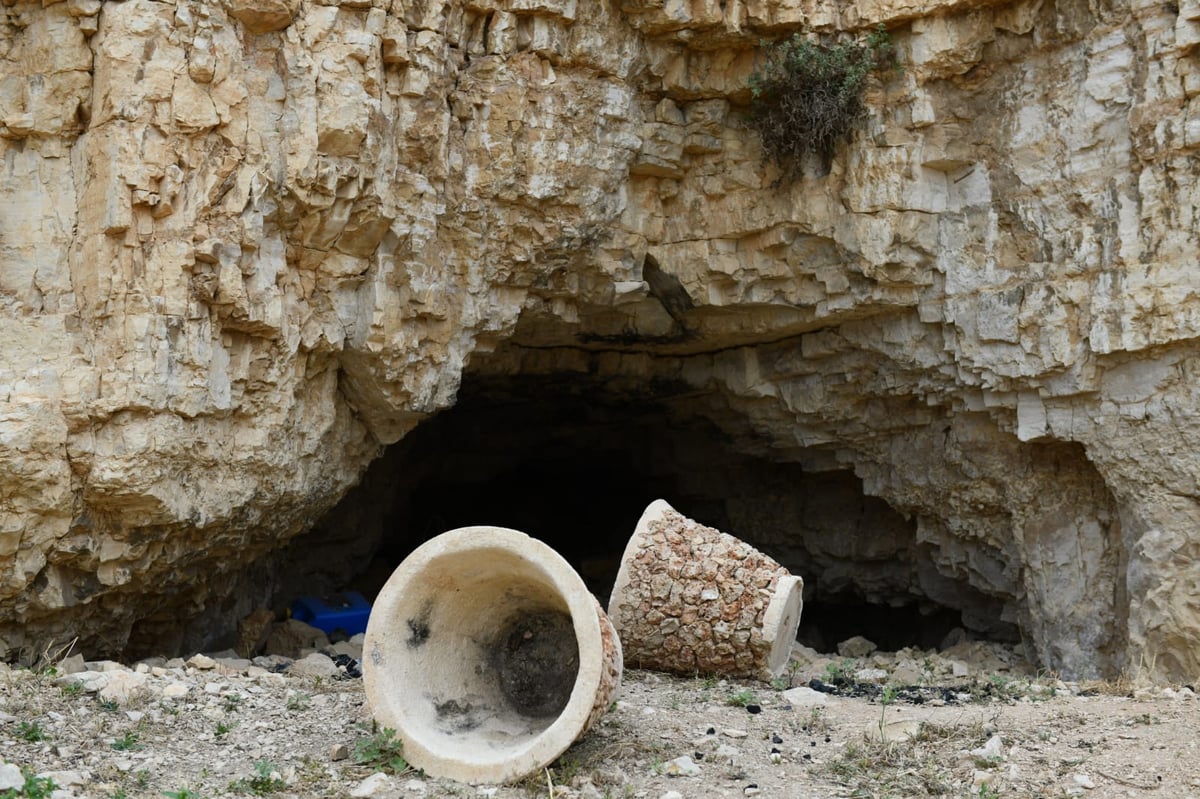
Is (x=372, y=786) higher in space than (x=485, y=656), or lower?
lower

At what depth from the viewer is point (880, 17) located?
25.1 feet

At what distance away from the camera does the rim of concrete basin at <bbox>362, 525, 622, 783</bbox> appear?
13.7 feet

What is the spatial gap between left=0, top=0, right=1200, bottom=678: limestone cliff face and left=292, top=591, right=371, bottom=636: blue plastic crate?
4.93ft

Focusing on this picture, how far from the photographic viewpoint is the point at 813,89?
7754 mm

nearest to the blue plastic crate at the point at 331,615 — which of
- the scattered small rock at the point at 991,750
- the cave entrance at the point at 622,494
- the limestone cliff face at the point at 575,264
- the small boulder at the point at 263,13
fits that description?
the cave entrance at the point at 622,494

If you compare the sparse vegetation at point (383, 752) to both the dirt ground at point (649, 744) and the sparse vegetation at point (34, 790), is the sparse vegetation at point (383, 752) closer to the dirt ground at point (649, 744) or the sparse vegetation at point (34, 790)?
the dirt ground at point (649, 744)

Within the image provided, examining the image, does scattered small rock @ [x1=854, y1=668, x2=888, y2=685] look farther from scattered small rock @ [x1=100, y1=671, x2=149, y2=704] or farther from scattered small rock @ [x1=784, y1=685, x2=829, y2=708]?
scattered small rock @ [x1=100, y1=671, x2=149, y2=704]

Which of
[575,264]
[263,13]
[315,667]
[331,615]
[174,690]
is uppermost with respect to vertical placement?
[263,13]

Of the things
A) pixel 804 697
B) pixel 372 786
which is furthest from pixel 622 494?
pixel 372 786

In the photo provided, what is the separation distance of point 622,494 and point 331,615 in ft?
16.1

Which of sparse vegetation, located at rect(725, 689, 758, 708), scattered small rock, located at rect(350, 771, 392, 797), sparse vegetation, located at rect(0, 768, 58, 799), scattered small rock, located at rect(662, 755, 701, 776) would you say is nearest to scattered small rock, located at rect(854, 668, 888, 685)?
sparse vegetation, located at rect(725, 689, 758, 708)

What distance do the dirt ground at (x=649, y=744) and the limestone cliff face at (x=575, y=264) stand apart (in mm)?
1381

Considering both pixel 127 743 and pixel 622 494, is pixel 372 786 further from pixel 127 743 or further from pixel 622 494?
pixel 622 494

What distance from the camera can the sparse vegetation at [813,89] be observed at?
766cm
